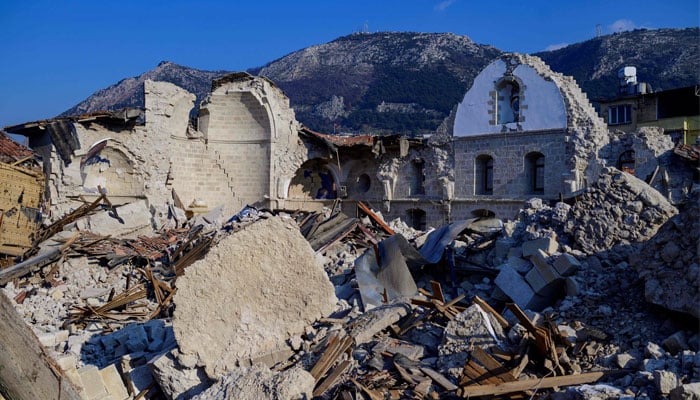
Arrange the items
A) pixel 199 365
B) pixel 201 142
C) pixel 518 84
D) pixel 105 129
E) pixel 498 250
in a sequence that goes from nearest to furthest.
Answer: pixel 199 365 → pixel 498 250 → pixel 105 129 → pixel 518 84 → pixel 201 142

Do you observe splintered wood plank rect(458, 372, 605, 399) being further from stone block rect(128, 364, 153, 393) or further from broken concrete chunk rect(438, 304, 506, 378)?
stone block rect(128, 364, 153, 393)

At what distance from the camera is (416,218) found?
21.3 metres

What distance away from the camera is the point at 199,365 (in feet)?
19.9

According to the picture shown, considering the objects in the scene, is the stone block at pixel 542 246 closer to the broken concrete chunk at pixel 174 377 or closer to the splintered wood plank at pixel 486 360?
the splintered wood plank at pixel 486 360

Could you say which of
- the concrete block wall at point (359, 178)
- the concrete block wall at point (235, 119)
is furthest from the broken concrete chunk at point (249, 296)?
the concrete block wall at point (359, 178)

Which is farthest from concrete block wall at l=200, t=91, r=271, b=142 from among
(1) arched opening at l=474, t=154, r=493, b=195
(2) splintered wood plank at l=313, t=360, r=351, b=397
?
(2) splintered wood plank at l=313, t=360, r=351, b=397

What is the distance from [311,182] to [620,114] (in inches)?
742

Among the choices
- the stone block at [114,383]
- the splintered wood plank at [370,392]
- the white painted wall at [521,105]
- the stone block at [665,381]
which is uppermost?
the white painted wall at [521,105]

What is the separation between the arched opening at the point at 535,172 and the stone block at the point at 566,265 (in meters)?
11.3

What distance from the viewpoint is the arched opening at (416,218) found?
21078mm

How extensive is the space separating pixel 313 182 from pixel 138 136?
8.03 m

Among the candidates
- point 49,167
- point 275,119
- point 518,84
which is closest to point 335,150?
point 275,119

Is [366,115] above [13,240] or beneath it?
above

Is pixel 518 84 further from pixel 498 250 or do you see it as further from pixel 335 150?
pixel 498 250
